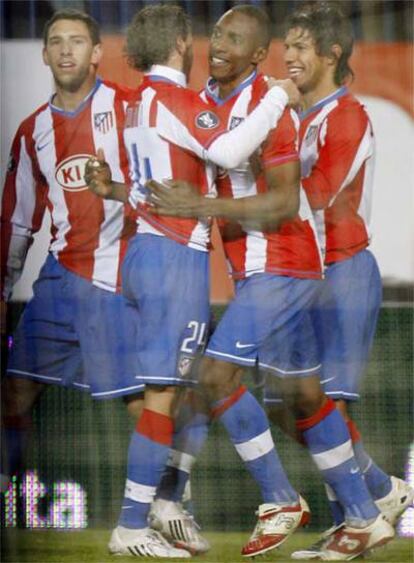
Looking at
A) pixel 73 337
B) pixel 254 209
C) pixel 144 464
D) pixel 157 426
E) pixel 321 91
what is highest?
pixel 321 91

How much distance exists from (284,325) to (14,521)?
93 cm

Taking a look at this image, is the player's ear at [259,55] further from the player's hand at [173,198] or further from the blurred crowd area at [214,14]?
the player's hand at [173,198]

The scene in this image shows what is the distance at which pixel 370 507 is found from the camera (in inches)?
144

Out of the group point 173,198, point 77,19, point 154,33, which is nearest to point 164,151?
point 173,198

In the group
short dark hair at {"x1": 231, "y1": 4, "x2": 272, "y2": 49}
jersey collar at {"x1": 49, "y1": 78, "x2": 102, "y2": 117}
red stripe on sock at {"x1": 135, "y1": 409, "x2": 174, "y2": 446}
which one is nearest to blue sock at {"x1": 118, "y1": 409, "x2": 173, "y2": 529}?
red stripe on sock at {"x1": 135, "y1": 409, "x2": 174, "y2": 446}

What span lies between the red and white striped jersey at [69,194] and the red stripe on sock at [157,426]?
14.0 inches

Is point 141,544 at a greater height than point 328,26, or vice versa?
point 328,26

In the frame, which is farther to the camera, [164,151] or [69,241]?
[69,241]

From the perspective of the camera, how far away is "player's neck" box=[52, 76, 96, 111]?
3.64 m

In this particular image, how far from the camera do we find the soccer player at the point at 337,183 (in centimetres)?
359

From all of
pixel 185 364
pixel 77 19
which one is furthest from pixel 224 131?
pixel 185 364

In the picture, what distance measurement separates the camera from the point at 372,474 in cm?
365

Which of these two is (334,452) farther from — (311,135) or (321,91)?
(321,91)

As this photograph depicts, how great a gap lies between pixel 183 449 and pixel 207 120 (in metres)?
0.89
